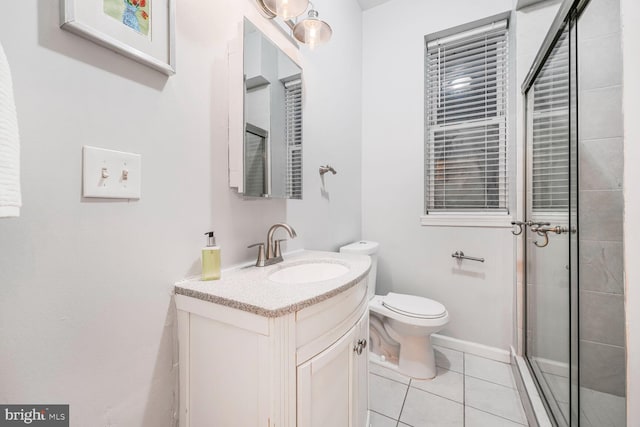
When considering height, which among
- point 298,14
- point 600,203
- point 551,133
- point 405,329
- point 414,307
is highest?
point 298,14

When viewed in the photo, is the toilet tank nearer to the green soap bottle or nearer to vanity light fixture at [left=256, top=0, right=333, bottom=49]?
the green soap bottle

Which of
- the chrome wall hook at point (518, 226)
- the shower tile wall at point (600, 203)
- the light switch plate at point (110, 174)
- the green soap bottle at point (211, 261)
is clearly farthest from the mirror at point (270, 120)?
the chrome wall hook at point (518, 226)

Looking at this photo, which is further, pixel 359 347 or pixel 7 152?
pixel 359 347

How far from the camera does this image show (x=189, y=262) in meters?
0.91

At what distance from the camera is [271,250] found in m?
1.19

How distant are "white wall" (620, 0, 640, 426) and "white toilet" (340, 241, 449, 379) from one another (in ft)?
2.86

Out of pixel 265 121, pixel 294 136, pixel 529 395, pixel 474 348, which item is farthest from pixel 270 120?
pixel 474 348

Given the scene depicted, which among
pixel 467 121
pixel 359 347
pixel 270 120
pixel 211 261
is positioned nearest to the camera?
pixel 211 261

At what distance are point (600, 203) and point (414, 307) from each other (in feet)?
3.32

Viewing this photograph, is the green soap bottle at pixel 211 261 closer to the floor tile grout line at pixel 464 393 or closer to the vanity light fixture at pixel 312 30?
the vanity light fixture at pixel 312 30

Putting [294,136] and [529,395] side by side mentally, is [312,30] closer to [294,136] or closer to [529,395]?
[294,136]

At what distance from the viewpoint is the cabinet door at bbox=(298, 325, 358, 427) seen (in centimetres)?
71

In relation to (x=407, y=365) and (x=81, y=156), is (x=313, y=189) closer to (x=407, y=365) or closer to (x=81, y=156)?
(x=81, y=156)

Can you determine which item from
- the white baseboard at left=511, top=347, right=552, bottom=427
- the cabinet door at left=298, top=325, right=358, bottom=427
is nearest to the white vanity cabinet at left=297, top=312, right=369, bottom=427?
the cabinet door at left=298, top=325, right=358, bottom=427
